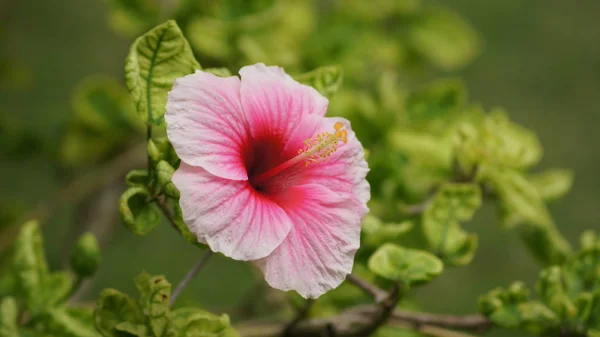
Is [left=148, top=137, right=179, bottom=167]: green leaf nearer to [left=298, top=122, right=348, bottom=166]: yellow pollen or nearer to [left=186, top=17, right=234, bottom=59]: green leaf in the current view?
[left=298, top=122, right=348, bottom=166]: yellow pollen

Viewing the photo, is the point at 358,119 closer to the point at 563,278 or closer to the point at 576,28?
the point at 563,278

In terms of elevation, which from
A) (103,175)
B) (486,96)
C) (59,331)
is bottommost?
(486,96)

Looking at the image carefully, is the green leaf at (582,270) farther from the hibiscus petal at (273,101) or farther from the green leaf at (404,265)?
the hibiscus petal at (273,101)

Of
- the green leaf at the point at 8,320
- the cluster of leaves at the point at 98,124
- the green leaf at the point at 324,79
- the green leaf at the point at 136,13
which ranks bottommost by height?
the cluster of leaves at the point at 98,124

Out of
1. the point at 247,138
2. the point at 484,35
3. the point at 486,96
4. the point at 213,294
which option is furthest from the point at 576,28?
the point at 247,138

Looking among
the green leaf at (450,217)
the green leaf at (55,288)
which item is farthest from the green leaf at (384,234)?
the green leaf at (55,288)

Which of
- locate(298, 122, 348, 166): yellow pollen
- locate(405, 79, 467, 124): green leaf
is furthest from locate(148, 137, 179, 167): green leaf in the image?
locate(405, 79, 467, 124): green leaf

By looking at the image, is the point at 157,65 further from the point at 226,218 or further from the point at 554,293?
the point at 554,293
